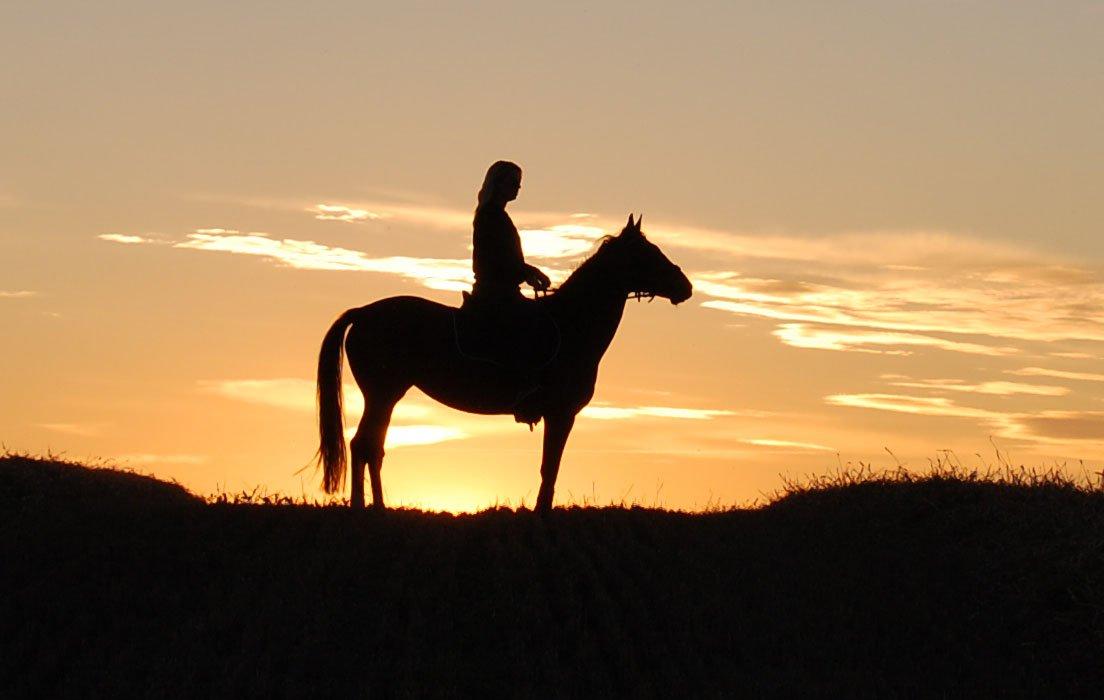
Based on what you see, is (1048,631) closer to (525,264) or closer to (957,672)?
(957,672)

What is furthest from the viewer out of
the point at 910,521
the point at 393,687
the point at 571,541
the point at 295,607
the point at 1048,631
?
the point at 910,521

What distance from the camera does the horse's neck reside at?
53.0ft

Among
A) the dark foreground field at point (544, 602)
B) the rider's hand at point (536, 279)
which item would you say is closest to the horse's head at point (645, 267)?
the rider's hand at point (536, 279)

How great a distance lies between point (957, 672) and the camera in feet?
43.2

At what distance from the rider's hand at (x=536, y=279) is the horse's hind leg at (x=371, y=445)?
217cm

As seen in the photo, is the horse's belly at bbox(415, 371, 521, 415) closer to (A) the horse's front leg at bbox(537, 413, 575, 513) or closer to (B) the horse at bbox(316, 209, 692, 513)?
(B) the horse at bbox(316, 209, 692, 513)

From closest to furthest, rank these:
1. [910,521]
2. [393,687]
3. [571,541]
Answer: [393,687]
[571,541]
[910,521]

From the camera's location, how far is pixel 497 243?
15.9 meters

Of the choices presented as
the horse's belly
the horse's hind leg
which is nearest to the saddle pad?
the horse's belly

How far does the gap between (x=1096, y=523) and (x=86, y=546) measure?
38.8 feet

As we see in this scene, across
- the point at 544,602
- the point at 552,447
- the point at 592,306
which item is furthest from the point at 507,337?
the point at 544,602

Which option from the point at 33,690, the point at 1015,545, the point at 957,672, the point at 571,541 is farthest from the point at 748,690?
the point at 33,690

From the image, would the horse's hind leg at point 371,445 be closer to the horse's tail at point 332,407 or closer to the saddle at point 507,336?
the horse's tail at point 332,407

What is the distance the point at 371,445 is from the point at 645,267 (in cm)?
394
